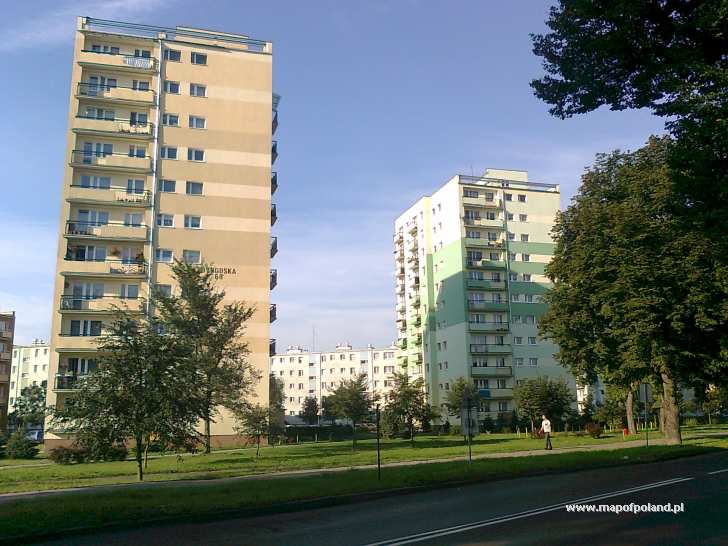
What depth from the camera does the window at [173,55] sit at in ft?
177

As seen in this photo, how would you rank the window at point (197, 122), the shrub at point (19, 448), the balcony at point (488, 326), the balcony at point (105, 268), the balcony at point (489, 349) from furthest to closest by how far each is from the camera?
1. the balcony at point (488, 326)
2. the balcony at point (489, 349)
3. the window at point (197, 122)
4. the balcony at point (105, 268)
5. the shrub at point (19, 448)

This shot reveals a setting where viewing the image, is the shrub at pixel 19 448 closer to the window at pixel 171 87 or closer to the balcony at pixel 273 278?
the balcony at pixel 273 278

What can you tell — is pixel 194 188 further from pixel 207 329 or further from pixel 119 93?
pixel 207 329

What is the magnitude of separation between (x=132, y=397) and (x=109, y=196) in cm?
3478

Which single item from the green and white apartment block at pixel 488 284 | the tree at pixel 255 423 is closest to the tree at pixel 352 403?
the tree at pixel 255 423

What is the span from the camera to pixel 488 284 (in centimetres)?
8062

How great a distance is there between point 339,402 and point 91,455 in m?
28.1

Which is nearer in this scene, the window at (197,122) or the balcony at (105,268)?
the balcony at (105,268)

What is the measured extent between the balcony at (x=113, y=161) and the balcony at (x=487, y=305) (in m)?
44.3

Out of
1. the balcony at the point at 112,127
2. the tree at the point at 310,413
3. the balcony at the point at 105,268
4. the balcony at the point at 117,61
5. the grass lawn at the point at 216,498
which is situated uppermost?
the balcony at the point at 117,61

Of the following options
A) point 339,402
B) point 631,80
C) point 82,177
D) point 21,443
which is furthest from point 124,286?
point 631,80

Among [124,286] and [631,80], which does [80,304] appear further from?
[631,80]

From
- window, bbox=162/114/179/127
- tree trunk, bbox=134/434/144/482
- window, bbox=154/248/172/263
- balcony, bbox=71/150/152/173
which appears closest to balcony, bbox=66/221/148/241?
window, bbox=154/248/172/263

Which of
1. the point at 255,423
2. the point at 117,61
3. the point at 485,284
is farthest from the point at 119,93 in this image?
the point at 485,284
